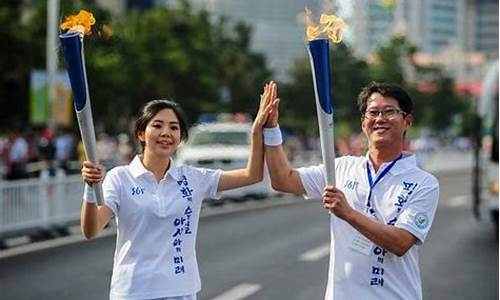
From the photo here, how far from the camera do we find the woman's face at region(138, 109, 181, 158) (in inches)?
146

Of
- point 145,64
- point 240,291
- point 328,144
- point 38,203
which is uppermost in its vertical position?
point 145,64

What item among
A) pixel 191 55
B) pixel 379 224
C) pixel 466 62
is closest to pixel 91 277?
pixel 379 224

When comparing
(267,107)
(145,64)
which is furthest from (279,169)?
(145,64)

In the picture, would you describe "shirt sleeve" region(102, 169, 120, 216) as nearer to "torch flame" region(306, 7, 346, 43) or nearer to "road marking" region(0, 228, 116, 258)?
"torch flame" region(306, 7, 346, 43)

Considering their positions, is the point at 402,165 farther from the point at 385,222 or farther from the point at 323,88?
the point at 323,88

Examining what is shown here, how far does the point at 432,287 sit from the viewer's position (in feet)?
27.1

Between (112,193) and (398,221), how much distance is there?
1.11 m

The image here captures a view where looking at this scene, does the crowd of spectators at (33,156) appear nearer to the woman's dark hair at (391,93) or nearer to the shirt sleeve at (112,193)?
the shirt sleeve at (112,193)

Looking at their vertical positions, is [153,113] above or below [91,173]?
above

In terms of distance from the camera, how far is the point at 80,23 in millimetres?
3480

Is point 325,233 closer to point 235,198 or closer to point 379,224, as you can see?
point 235,198

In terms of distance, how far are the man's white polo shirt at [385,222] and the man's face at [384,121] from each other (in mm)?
85

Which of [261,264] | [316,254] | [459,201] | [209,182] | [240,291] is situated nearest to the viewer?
[209,182]

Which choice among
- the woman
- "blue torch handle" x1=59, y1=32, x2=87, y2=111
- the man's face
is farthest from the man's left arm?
"blue torch handle" x1=59, y1=32, x2=87, y2=111
